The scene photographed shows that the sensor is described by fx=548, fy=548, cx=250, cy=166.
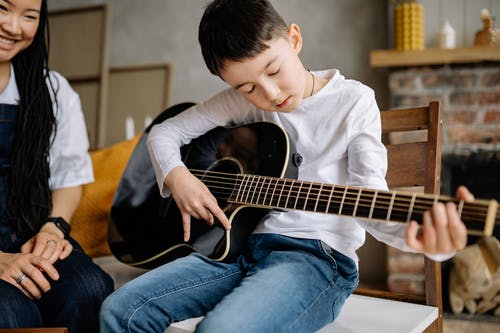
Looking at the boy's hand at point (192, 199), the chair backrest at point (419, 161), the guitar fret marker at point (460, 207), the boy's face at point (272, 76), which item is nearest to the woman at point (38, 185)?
the boy's hand at point (192, 199)

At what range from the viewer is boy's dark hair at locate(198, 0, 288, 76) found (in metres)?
1.10

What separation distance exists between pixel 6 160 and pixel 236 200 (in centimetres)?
67

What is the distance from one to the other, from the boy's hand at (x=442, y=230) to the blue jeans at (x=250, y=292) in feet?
0.90

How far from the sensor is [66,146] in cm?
156

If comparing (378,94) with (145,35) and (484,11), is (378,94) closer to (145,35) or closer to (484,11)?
(484,11)

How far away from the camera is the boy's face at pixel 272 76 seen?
1104mm

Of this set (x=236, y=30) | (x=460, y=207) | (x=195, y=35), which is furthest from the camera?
(x=195, y=35)

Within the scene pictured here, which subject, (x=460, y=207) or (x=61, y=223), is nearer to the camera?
(x=460, y=207)

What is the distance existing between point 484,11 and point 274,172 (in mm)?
1710

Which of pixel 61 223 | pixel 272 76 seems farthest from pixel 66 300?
pixel 272 76

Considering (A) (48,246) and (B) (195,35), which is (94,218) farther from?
(B) (195,35)

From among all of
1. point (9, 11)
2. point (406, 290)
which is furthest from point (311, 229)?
point (406, 290)

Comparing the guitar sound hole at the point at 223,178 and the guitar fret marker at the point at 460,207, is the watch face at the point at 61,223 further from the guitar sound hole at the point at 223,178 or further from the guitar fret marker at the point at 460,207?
the guitar fret marker at the point at 460,207

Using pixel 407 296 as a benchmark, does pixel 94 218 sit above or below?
above
